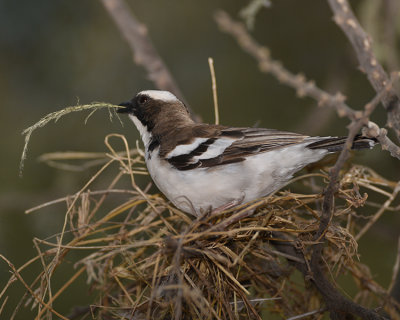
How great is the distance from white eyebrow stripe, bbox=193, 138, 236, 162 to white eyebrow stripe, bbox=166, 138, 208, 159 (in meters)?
0.08

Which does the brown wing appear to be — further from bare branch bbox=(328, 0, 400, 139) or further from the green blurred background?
the green blurred background

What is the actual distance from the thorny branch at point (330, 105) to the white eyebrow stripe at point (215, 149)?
0.65m

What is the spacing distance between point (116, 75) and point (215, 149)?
3.98 metres

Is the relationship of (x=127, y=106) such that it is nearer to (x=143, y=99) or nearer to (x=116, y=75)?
(x=143, y=99)

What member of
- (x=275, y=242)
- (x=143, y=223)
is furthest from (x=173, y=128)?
(x=275, y=242)

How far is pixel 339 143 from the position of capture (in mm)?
3025

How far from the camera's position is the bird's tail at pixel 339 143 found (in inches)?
Result: 112

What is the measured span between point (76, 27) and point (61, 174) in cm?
219

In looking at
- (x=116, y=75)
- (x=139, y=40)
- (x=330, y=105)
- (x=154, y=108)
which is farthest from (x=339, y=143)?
(x=116, y=75)

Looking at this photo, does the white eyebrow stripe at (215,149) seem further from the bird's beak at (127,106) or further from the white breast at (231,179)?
the bird's beak at (127,106)

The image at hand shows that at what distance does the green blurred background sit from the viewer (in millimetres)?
5414

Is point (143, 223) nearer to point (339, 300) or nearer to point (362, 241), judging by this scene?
point (339, 300)

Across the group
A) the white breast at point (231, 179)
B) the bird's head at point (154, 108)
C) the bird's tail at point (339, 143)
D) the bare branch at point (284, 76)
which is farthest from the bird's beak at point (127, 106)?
the bare branch at point (284, 76)

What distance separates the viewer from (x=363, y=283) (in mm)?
3334
